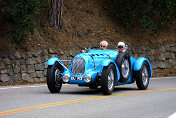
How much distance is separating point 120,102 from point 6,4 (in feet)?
29.6

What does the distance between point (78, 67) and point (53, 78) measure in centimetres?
84

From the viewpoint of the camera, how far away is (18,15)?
1803 cm

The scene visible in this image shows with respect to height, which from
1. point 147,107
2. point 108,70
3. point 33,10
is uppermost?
point 33,10

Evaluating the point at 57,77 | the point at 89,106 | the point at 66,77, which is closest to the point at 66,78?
the point at 66,77

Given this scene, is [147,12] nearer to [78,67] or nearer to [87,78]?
[78,67]

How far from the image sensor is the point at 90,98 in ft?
36.2

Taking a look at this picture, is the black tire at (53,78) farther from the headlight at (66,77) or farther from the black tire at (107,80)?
the black tire at (107,80)

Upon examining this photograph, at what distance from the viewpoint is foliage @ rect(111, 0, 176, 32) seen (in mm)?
25078

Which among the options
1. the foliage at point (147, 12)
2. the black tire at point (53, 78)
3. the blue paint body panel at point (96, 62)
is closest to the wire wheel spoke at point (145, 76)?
the blue paint body panel at point (96, 62)

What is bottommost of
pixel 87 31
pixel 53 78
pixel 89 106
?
pixel 89 106

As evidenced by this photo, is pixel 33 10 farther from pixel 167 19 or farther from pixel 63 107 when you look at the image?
pixel 167 19

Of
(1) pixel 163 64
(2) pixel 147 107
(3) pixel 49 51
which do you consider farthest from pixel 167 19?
(2) pixel 147 107

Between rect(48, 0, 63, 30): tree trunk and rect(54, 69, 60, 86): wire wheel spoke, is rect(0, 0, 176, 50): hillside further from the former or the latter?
rect(54, 69, 60, 86): wire wheel spoke

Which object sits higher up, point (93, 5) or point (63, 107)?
point (93, 5)
